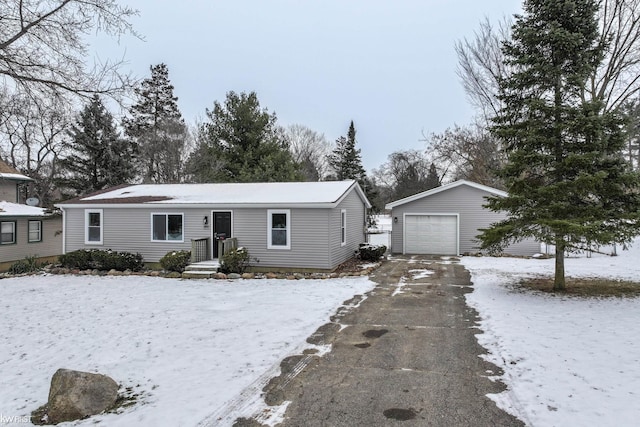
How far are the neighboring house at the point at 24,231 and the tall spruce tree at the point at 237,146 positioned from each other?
344 inches

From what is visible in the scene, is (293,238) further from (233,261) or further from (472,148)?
(472,148)

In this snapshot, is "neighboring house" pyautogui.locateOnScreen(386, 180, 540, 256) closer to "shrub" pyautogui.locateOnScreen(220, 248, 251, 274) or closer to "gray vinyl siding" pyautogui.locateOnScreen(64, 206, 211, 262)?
"shrub" pyautogui.locateOnScreen(220, 248, 251, 274)

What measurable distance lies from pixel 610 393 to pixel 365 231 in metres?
14.6

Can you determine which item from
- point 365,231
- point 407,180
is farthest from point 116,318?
point 407,180

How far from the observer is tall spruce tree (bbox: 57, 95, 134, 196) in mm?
24516

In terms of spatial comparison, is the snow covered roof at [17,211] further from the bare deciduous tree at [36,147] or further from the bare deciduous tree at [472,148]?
the bare deciduous tree at [472,148]

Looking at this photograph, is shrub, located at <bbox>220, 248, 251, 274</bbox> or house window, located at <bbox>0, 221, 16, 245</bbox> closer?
shrub, located at <bbox>220, 248, 251, 274</bbox>

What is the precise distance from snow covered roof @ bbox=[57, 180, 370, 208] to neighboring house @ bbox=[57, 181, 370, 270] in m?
0.04

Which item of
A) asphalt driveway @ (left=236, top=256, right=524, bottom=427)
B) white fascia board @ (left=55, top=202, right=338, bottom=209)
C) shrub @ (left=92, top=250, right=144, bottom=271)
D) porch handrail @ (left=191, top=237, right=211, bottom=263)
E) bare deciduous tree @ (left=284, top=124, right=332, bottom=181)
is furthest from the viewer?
bare deciduous tree @ (left=284, top=124, right=332, bottom=181)

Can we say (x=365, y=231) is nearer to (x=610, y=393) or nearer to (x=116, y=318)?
(x=116, y=318)

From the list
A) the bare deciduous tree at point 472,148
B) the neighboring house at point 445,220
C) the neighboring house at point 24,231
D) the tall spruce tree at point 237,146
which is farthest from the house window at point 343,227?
the neighboring house at point 24,231

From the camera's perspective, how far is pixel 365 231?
61.3 ft

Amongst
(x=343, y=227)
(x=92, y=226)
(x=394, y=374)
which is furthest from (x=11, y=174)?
(x=394, y=374)

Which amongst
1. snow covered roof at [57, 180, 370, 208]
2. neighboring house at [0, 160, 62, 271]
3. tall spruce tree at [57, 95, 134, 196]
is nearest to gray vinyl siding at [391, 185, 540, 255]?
snow covered roof at [57, 180, 370, 208]
